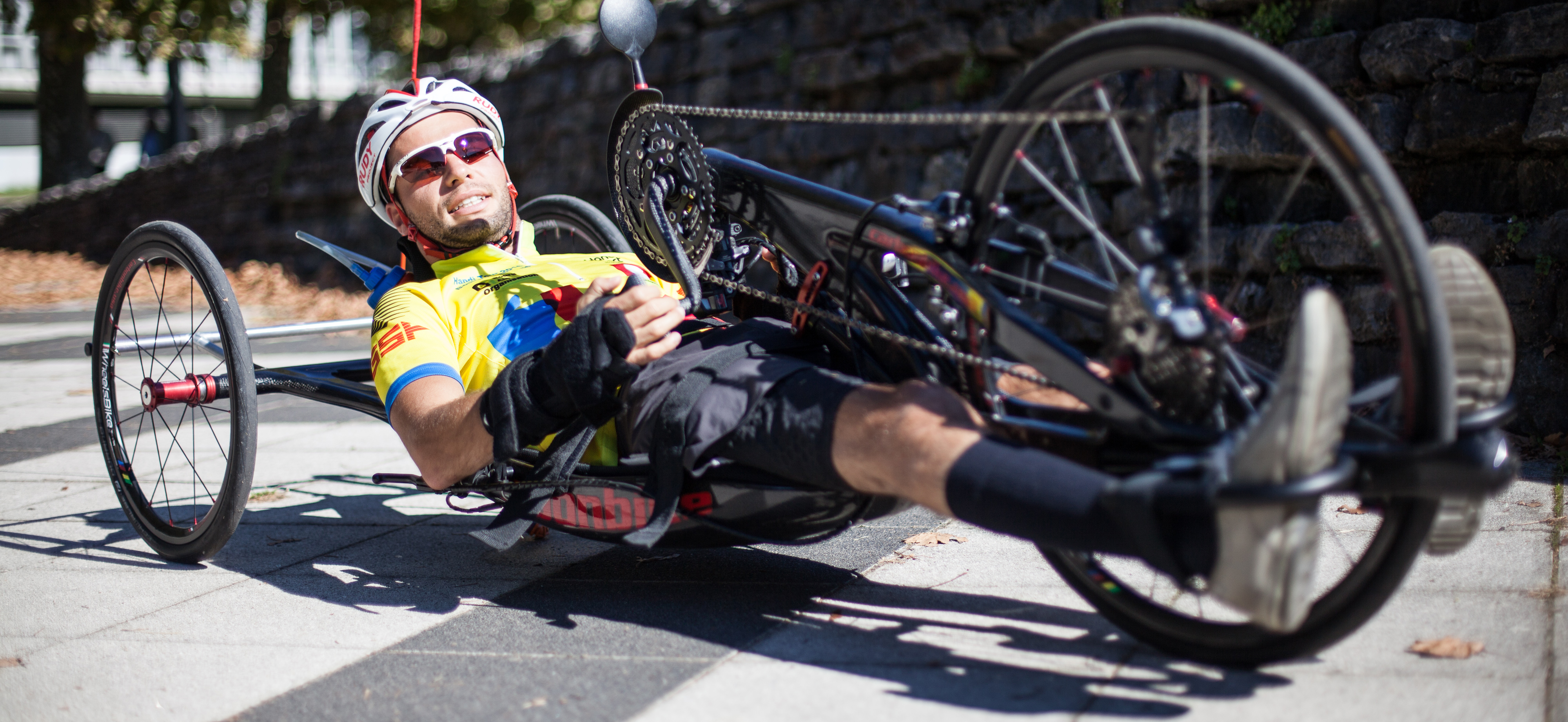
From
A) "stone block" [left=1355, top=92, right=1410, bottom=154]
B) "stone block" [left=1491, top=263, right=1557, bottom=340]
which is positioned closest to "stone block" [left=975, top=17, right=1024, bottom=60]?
"stone block" [left=1355, top=92, right=1410, bottom=154]

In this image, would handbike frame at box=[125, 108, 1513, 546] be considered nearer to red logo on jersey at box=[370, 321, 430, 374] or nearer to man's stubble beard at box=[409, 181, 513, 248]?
red logo on jersey at box=[370, 321, 430, 374]

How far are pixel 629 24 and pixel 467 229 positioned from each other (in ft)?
2.26

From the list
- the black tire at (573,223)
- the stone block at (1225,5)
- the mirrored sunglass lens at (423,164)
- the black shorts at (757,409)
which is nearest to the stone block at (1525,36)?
the stone block at (1225,5)

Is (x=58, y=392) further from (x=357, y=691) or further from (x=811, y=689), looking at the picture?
(x=811, y=689)

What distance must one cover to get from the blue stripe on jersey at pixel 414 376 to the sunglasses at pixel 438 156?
691 millimetres

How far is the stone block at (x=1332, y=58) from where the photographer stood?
4.32 meters

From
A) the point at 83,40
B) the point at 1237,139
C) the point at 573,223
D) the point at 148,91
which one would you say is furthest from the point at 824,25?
the point at 148,91

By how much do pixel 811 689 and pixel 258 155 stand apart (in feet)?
44.9

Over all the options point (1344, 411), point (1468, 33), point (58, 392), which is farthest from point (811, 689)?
point (58, 392)

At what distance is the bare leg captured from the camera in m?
1.96

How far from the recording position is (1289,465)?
1.58m

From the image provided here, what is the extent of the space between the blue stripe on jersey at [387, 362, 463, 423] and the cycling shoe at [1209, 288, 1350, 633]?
5.64ft

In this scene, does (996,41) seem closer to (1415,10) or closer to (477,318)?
(1415,10)

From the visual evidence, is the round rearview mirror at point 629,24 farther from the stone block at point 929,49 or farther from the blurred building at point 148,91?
the blurred building at point 148,91
